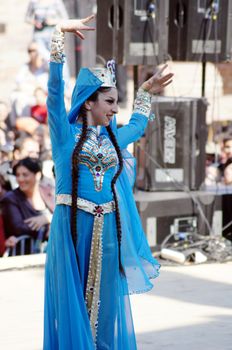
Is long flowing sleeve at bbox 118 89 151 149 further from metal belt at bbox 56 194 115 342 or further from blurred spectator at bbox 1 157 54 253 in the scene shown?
blurred spectator at bbox 1 157 54 253

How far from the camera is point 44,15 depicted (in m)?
14.3

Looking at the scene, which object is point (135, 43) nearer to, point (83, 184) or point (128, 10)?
point (128, 10)

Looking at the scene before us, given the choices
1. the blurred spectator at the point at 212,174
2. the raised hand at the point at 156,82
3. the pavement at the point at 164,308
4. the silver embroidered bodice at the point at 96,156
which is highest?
the raised hand at the point at 156,82

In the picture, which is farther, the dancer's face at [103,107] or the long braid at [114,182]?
the long braid at [114,182]

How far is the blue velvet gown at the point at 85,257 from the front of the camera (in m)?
5.12

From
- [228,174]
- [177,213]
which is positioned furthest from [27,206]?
[228,174]

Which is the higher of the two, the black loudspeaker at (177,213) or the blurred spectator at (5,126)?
the blurred spectator at (5,126)

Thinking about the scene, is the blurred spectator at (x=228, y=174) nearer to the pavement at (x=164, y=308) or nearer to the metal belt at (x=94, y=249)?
the pavement at (x=164, y=308)

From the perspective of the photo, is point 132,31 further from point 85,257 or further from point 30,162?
point 85,257

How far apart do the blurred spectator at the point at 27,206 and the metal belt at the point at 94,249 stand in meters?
3.67

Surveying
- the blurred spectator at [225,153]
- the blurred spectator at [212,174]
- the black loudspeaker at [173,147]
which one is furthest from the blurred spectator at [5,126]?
the blurred spectator at [225,153]

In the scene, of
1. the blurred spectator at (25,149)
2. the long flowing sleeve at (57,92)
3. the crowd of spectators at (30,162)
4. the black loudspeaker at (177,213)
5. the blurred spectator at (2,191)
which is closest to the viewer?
the long flowing sleeve at (57,92)

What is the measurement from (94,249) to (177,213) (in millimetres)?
4441

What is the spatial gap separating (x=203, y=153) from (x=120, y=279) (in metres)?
4.81
